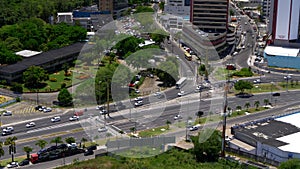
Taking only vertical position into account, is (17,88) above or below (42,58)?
below

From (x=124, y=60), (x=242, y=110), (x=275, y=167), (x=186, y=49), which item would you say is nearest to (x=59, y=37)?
(x=124, y=60)

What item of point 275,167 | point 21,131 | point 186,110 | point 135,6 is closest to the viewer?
point 275,167

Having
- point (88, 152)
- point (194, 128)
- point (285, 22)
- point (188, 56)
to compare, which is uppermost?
point (285, 22)

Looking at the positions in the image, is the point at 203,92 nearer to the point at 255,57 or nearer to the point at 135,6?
the point at 255,57

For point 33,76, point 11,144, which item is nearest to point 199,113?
point 11,144

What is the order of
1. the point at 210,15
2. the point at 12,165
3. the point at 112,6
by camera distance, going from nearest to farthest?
the point at 12,165
the point at 210,15
the point at 112,6

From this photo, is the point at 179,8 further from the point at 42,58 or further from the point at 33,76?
the point at 33,76

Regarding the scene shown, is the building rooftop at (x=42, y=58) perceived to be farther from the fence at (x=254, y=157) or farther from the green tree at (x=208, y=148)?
the fence at (x=254, y=157)
